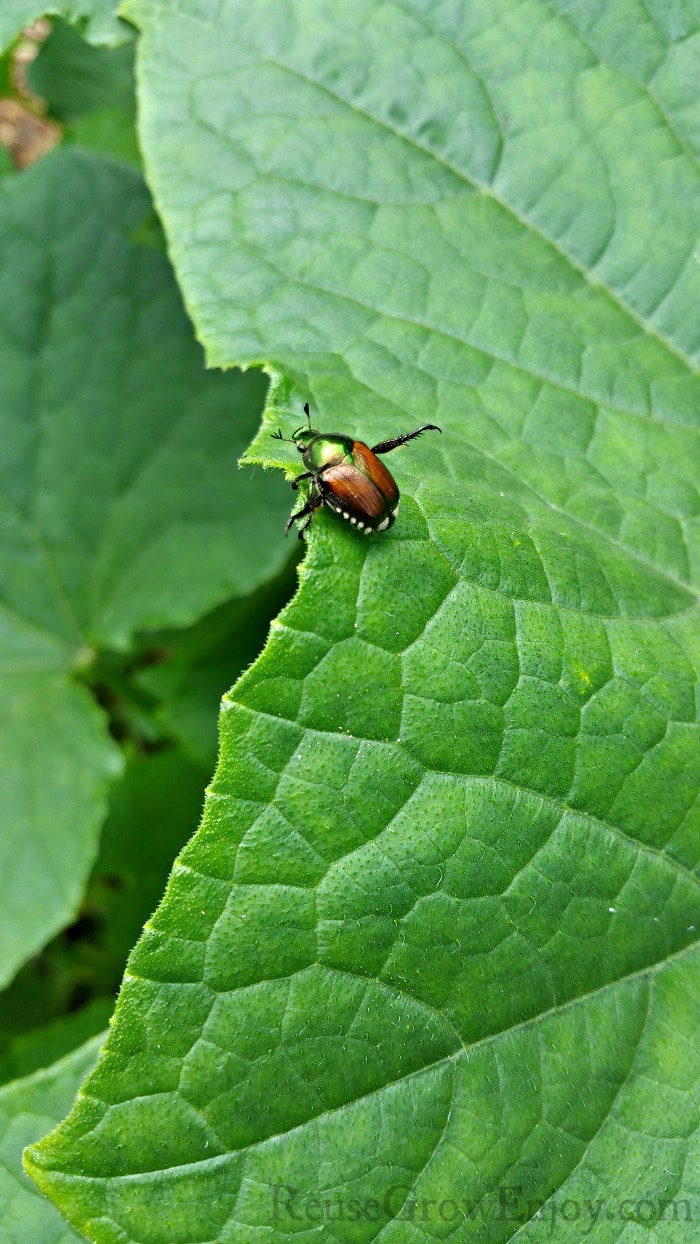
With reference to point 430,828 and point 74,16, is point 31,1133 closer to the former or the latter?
point 430,828

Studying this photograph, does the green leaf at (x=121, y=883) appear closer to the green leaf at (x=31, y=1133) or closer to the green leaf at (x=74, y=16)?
the green leaf at (x=31, y=1133)

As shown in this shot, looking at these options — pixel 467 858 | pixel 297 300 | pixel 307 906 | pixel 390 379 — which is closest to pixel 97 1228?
pixel 307 906

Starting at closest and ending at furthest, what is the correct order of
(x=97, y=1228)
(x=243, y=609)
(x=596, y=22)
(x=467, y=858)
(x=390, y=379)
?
(x=97, y=1228)
(x=467, y=858)
(x=390, y=379)
(x=596, y=22)
(x=243, y=609)

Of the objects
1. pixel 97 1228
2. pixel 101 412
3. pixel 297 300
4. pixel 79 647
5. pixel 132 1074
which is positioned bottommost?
pixel 79 647

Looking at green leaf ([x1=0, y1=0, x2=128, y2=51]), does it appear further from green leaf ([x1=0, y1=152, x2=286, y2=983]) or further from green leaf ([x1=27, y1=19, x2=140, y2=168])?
green leaf ([x1=27, y1=19, x2=140, y2=168])

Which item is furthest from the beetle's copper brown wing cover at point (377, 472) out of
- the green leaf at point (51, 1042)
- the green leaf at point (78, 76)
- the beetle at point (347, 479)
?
Result: the green leaf at point (78, 76)

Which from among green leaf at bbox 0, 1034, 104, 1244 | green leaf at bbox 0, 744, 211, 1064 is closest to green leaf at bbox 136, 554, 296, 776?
green leaf at bbox 0, 744, 211, 1064

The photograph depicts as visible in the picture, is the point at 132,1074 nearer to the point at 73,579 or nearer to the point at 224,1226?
the point at 224,1226

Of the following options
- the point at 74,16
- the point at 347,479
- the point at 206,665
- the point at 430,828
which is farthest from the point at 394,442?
the point at 206,665
